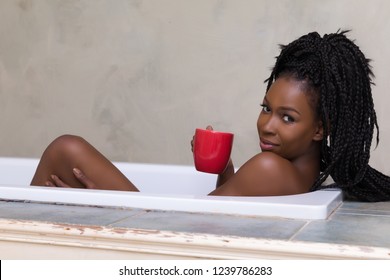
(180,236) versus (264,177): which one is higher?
(264,177)

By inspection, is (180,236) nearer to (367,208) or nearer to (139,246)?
(139,246)

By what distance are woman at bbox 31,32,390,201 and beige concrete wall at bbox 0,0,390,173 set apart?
923 mm

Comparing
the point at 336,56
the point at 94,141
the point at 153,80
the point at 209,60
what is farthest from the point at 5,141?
the point at 336,56

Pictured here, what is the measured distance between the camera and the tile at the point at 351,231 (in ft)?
2.86

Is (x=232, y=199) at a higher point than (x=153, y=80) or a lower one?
lower

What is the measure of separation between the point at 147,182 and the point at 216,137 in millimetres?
514

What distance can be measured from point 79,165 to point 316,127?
2.04 feet

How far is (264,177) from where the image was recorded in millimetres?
1297

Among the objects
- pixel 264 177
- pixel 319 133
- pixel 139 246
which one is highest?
pixel 319 133

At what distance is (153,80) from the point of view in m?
2.54

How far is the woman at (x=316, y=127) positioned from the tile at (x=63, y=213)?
34 cm

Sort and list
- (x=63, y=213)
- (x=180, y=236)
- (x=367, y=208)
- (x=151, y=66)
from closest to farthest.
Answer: (x=180, y=236), (x=63, y=213), (x=367, y=208), (x=151, y=66)

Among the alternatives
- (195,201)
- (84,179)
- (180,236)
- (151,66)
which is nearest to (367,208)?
(195,201)
